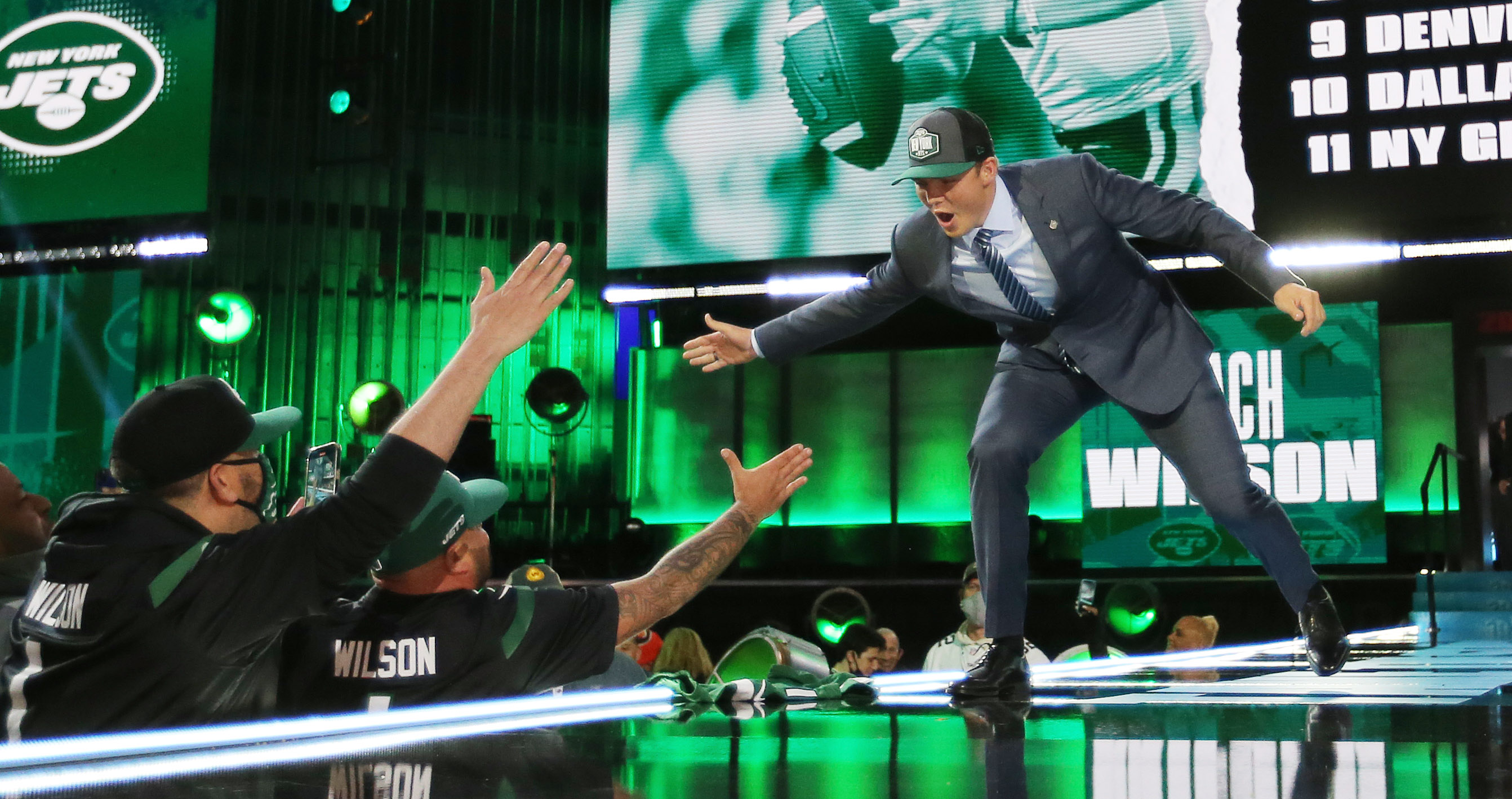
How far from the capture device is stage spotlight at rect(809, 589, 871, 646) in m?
6.89

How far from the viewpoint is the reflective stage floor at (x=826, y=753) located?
106cm

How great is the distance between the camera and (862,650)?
5.11 metres

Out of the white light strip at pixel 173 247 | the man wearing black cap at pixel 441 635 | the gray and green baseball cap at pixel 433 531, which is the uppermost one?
the white light strip at pixel 173 247

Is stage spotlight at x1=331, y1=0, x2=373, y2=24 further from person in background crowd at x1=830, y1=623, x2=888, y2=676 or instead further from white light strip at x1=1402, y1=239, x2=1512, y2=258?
white light strip at x1=1402, y1=239, x2=1512, y2=258

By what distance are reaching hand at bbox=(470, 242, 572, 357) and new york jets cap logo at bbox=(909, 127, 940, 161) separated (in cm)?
85

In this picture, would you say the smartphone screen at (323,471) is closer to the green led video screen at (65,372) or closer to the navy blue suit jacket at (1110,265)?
the navy blue suit jacket at (1110,265)

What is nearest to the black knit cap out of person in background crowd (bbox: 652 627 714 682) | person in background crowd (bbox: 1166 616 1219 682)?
person in background crowd (bbox: 652 627 714 682)

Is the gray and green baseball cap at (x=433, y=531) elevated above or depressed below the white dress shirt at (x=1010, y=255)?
below

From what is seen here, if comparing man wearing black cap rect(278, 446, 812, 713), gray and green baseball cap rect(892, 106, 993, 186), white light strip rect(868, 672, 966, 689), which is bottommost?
white light strip rect(868, 672, 966, 689)

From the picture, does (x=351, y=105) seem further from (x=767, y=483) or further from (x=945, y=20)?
(x=767, y=483)

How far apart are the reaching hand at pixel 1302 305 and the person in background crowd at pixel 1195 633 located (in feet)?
12.9

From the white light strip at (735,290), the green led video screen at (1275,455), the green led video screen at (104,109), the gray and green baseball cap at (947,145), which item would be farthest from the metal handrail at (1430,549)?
the green led video screen at (104,109)

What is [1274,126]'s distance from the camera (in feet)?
21.9

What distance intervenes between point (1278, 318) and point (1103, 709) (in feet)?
22.7
